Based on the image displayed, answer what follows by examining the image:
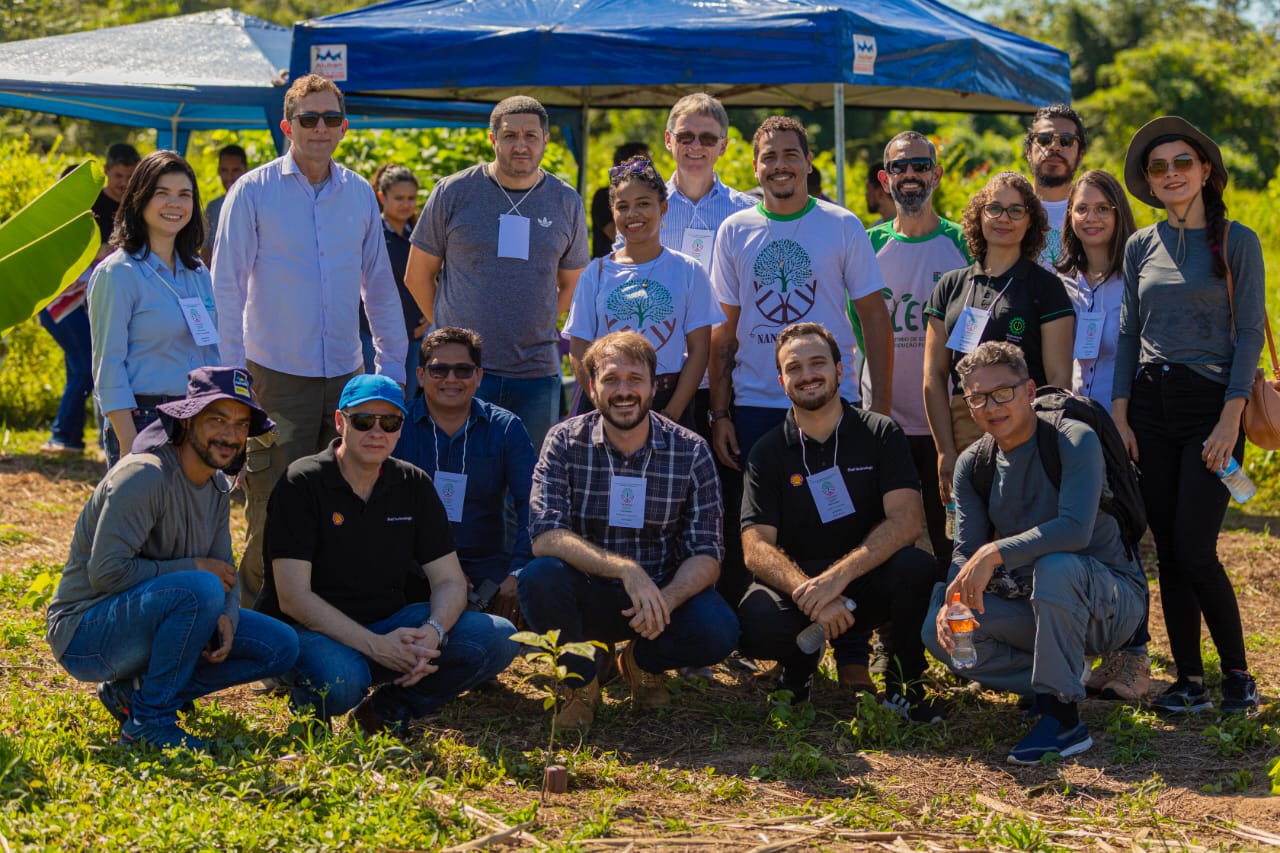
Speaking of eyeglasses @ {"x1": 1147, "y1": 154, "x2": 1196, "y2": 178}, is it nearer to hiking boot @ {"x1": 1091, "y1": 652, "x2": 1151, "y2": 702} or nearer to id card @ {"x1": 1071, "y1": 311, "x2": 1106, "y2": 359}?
id card @ {"x1": 1071, "y1": 311, "x2": 1106, "y2": 359}

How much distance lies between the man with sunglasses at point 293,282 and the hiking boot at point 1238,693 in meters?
3.59

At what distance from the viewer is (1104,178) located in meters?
5.45

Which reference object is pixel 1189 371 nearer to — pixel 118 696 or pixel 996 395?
pixel 996 395

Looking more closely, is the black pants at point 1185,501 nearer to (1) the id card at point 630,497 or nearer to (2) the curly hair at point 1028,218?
(2) the curly hair at point 1028,218

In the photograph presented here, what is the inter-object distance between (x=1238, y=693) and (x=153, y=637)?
12.5 ft

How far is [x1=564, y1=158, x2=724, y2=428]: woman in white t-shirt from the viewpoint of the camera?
5453mm

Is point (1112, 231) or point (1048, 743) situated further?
point (1112, 231)

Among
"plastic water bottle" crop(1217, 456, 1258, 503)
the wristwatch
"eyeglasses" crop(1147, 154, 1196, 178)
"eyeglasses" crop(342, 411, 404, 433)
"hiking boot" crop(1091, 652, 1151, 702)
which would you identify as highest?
"eyeglasses" crop(1147, 154, 1196, 178)

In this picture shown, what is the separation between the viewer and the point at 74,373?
9898 millimetres

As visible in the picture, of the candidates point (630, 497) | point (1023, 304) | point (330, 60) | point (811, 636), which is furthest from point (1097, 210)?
point (330, 60)

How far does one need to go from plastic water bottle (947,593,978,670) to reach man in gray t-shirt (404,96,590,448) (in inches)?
77.8

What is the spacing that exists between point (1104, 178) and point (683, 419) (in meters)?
1.92

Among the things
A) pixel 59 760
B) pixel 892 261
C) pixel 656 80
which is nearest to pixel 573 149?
pixel 656 80

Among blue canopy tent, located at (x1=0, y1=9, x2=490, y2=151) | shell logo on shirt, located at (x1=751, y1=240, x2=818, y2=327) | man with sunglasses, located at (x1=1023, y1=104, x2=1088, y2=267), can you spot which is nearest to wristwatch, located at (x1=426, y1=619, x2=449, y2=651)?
shell logo on shirt, located at (x1=751, y1=240, x2=818, y2=327)
